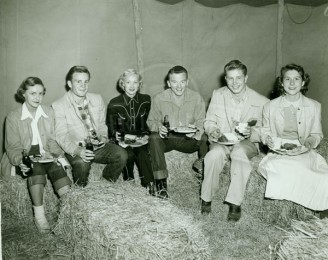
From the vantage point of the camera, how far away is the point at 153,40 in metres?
6.12

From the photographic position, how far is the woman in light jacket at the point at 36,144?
160 inches

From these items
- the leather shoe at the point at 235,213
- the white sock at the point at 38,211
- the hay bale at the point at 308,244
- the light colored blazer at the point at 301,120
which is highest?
the light colored blazer at the point at 301,120

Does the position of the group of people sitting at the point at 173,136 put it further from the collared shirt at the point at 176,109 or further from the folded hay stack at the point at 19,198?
the folded hay stack at the point at 19,198

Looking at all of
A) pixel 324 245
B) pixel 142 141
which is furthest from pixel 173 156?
pixel 324 245

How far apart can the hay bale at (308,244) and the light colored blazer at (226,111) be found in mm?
2224

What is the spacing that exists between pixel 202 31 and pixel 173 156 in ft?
8.64

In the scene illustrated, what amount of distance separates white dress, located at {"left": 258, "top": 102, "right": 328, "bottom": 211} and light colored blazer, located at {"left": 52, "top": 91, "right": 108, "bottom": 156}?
2.12 m

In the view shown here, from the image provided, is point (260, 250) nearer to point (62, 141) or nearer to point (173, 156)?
point (173, 156)

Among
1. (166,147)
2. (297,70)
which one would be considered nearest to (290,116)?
(297,70)

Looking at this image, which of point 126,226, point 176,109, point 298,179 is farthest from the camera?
point 176,109

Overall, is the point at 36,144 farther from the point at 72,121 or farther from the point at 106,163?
the point at 106,163

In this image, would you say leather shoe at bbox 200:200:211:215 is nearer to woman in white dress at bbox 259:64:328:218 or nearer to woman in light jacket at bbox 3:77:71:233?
woman in white dress at bbox 259:64:328:218

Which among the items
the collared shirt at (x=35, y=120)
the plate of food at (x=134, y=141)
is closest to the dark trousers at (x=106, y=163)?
the plate of food at (x=134, y=141)

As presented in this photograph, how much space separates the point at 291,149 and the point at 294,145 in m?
0.09
